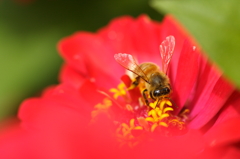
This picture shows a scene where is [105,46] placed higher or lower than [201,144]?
higher

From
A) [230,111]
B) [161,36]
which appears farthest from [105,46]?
[230,111]

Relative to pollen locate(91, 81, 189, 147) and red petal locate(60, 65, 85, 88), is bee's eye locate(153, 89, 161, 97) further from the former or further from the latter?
red petal locate(60, 65, 85, 88)

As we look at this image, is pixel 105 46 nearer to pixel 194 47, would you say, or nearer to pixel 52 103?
pixel 52 103

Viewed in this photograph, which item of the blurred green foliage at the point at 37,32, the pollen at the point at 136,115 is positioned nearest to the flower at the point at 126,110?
the pollen at the point at 136,115

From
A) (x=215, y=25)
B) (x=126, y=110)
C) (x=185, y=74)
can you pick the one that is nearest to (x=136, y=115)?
(x=126, y=110)

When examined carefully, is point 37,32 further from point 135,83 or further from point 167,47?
point 167,47

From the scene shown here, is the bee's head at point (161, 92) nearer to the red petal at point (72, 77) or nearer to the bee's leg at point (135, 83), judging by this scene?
the bee's leg at point (135, 83)

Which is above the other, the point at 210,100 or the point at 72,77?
the point at 72,77
